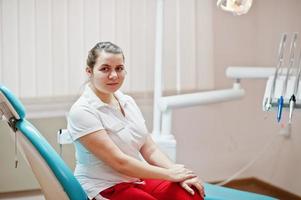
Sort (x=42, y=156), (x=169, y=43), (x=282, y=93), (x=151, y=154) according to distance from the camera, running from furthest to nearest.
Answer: (x=169, y=43)
(x=282, y=93)
(x=151, y=154)
(x=42, y=156)

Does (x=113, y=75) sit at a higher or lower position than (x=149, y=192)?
higher

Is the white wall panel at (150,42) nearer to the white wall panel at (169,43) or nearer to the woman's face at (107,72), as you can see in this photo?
the white wall panel at (169,43)

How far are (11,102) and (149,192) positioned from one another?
59cm

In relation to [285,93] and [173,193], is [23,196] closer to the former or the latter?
[173,193]

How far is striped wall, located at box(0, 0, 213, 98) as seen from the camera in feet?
8.63

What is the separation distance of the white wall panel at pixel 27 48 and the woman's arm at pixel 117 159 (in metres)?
1.05

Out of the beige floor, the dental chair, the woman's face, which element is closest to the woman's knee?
the dental chair

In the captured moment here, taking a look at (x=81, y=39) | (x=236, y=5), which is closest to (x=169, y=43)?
(x=81, y=39)

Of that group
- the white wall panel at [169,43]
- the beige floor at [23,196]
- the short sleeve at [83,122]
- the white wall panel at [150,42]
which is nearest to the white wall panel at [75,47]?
the white wall panel at [150,42]

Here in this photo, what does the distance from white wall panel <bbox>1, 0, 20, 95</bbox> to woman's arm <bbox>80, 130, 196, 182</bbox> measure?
3.46 ft

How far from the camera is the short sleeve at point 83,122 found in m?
1.72

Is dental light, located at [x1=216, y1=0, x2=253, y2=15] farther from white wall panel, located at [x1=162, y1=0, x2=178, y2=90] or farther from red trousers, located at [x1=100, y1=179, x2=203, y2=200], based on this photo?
white wall panel, located at [x1=162, y1=0, x2=178, y2=90]

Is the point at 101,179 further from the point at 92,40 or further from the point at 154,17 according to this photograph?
the point at 154,17

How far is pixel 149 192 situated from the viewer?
182 cm
